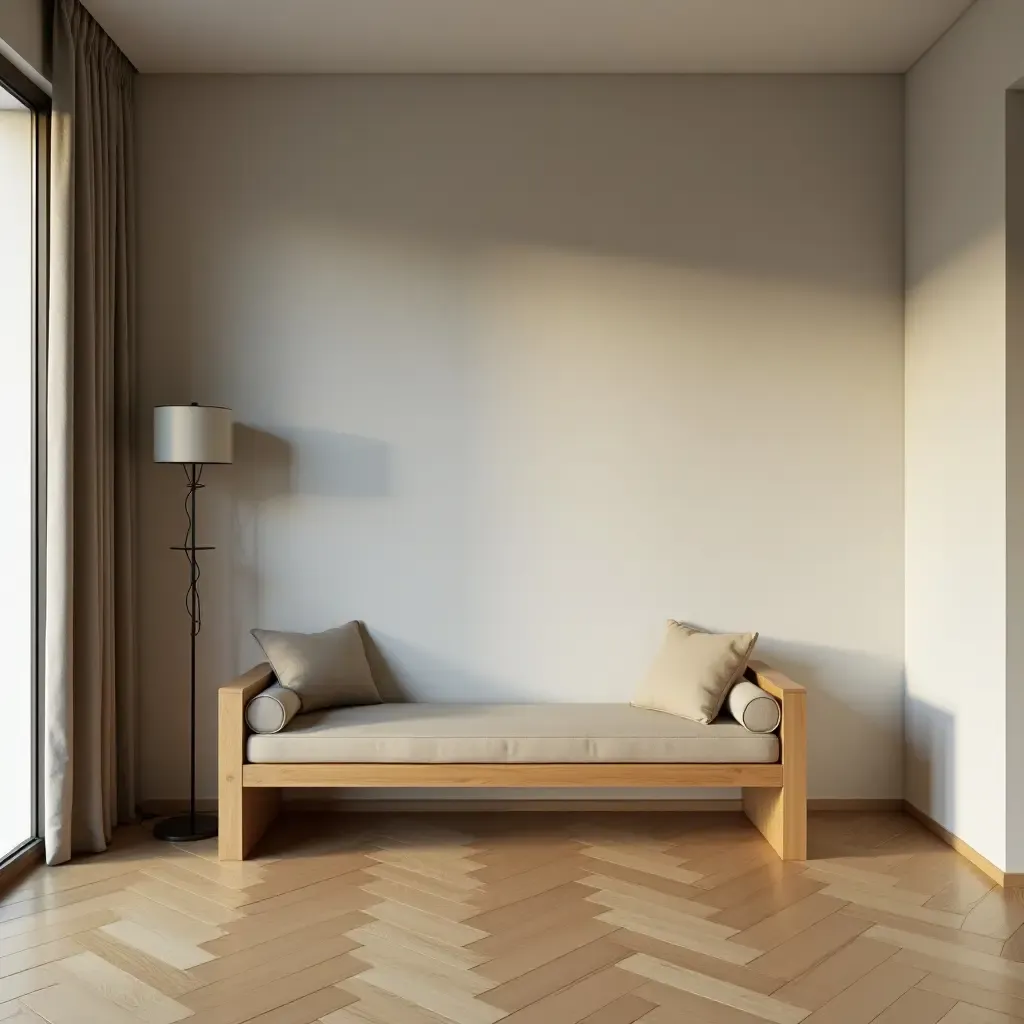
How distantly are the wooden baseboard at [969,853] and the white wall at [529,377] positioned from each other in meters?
0.21

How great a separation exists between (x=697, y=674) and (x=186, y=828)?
6.84 ft

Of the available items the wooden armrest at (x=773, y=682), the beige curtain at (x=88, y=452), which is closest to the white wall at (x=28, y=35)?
the beige curtain at (x=88, y=452)

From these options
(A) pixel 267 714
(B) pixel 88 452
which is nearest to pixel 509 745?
(A) pixel 267 714

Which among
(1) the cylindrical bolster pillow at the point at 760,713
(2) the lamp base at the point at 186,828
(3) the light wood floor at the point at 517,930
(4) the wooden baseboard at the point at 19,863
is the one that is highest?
(1) the cylindrical bolster pillow at the point at 760,713

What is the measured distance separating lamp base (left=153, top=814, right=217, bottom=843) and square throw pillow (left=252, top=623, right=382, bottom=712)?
61 centimetres

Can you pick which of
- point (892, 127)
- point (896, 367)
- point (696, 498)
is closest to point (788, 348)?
point (896, 367)

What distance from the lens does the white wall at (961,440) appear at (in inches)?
142

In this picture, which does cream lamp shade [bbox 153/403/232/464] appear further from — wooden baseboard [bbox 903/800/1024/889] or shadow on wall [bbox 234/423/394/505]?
wooden baseboard [bbox 903/800/1024/889]

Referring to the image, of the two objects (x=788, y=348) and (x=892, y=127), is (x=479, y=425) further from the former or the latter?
(x=892, y=127)

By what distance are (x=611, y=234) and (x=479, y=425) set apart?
98cm

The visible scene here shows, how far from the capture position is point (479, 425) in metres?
4.47

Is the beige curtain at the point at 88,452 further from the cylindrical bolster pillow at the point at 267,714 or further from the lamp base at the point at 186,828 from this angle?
the cylindrical bolster pillow at the point at 267,714

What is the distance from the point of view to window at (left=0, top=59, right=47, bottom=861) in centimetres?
376

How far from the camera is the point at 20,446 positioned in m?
3.80
